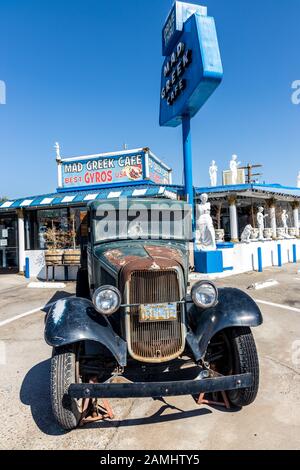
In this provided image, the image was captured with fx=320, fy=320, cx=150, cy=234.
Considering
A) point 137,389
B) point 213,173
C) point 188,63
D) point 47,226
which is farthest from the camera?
point 213,173

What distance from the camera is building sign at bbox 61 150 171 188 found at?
1353 centimetres

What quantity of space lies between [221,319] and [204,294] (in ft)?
0.95

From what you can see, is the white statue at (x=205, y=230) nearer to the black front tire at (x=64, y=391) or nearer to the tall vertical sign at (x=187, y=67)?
the tall vertical sign at (x=187, y=67)

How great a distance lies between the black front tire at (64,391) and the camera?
2742 millimetres

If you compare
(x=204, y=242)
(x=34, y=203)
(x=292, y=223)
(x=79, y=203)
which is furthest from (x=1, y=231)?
(x=292, y=223)

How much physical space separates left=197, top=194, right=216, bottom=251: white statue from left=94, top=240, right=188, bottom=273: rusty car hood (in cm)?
720

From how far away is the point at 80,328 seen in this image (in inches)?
114

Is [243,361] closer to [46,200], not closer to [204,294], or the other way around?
[204,294]

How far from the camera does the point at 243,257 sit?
12961mm

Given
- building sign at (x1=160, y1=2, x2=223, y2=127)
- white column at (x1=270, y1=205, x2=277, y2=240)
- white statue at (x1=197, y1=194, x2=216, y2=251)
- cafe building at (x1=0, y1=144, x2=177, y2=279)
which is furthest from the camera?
white column at (x1=270, y1=205, x2=277, y2=240)

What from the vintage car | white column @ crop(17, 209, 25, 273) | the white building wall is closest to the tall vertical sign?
the white building wall

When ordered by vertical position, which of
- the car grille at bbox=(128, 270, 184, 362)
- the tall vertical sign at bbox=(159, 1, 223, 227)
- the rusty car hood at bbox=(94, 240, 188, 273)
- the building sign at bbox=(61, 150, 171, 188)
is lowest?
the car grille at bbox=(128, 270, 184, 362)

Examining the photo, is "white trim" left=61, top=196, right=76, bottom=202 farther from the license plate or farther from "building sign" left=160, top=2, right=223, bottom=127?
the license plate

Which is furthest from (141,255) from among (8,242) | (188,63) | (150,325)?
(8,242)
